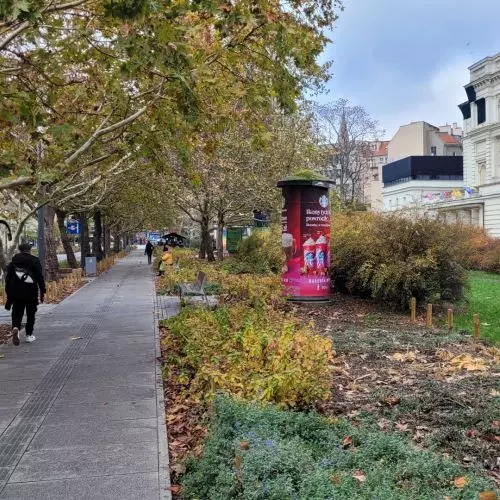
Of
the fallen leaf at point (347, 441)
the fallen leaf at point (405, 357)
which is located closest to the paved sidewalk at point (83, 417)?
the fallen leaf at point (347, 441)

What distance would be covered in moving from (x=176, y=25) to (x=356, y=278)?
8.05m

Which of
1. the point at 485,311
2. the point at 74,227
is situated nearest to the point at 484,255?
the point at 485,311

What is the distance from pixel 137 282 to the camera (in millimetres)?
23844

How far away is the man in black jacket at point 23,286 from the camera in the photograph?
9.59m

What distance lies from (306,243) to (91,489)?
33.3 feet

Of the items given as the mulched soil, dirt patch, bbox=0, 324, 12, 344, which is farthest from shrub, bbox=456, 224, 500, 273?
dirt patch, bbox=0, 324, 12, 344

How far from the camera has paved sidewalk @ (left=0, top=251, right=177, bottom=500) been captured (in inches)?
157

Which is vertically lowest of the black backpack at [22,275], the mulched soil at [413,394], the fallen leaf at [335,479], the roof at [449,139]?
the mulched soil at [413,394]

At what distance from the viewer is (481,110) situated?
57844 millimetres

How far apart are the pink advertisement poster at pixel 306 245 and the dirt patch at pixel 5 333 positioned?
593 centimetres

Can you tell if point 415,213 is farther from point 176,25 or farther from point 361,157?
point 361,157

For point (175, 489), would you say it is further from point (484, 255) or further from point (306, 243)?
point (484, 255)

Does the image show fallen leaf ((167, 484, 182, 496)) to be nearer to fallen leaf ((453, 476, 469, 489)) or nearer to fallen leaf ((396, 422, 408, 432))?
fallen leaf ((453, 476, 469, 489))

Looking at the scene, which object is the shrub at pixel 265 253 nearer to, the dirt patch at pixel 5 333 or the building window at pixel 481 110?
the dirt patch at pixel 5 333
